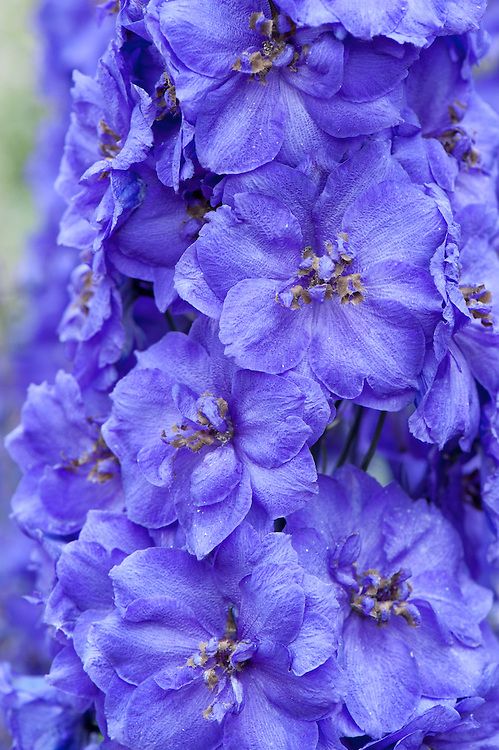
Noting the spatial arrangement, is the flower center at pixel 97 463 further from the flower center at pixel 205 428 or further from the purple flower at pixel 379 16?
the purple flower at pixel 379 16

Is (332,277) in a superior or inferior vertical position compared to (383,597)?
superior

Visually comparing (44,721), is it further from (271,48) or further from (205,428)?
(271,48)

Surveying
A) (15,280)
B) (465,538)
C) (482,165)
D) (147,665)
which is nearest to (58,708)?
(147,665)

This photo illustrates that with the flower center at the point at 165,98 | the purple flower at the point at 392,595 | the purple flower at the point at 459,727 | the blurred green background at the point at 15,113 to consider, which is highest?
the flower center at the point at 165,98

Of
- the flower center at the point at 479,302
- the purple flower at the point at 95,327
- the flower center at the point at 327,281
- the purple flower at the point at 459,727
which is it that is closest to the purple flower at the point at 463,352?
the flower center at the point at 479,302

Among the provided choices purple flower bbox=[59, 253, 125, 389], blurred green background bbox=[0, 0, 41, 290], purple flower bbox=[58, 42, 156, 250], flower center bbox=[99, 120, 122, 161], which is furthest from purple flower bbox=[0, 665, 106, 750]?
blurred green background bbox=[0, 0, 41, 290]

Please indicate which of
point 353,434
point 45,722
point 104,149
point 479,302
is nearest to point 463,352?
point 479,302

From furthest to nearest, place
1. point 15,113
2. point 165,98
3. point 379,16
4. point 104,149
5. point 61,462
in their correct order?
1. point 15,113
2. point 61,462
3. point 104,149
4. point 165,98
5. point 379,16

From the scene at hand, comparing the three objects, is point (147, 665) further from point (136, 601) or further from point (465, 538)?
point (465, 538)
